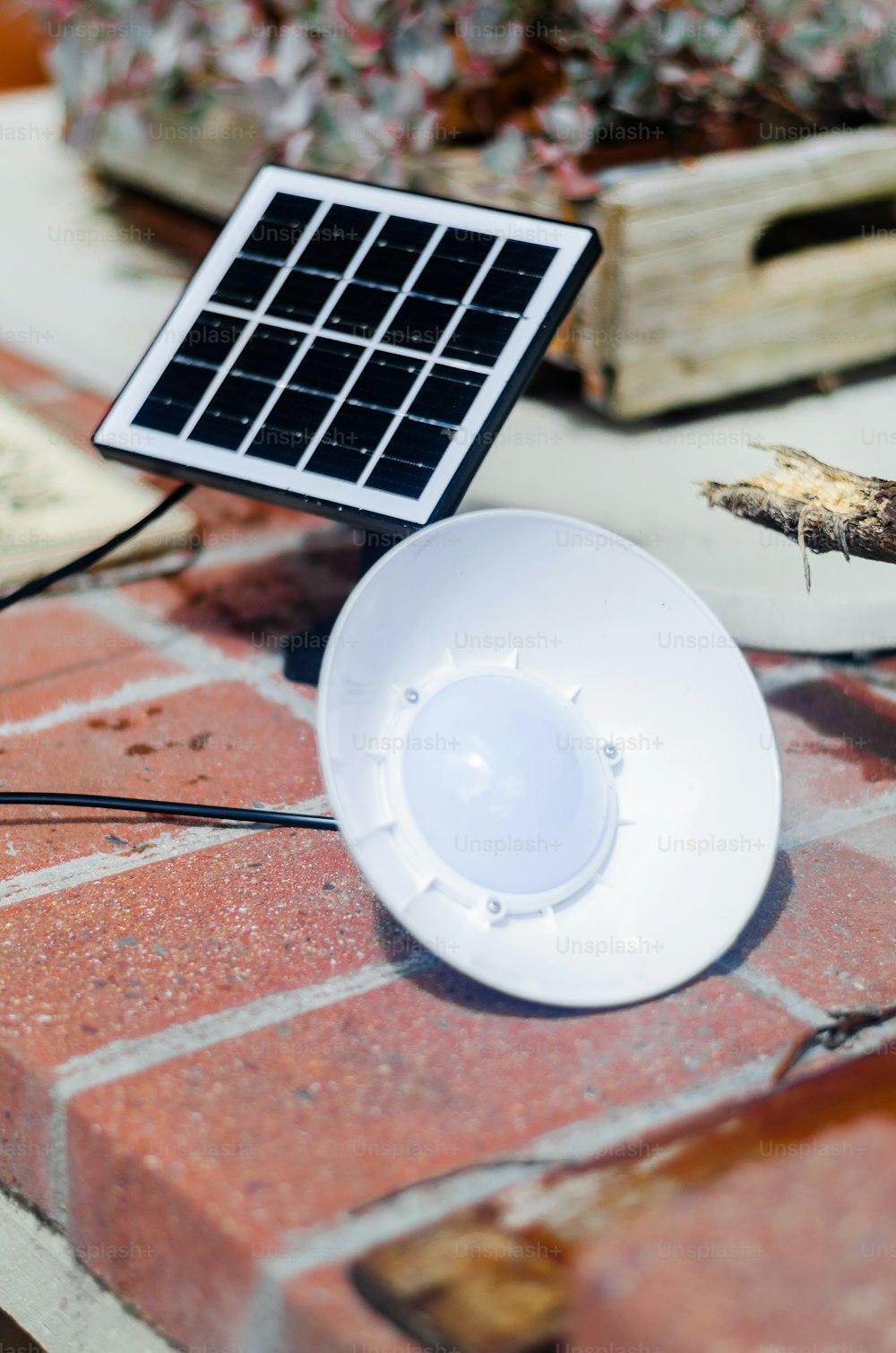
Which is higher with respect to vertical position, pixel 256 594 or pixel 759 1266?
pixel 759 1266

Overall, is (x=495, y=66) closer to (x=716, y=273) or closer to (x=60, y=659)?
(x=716, y=273)

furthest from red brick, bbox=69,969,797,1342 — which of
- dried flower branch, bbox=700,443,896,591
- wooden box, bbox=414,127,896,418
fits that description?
wooden box, bbox=414,127,896,418

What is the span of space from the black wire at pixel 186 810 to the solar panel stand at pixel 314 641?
0.20 meters

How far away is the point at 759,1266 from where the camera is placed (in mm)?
617

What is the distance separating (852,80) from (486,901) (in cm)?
140

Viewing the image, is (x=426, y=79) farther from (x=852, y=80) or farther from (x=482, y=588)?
(x=482, y=588)

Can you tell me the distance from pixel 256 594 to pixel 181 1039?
66 centimetres

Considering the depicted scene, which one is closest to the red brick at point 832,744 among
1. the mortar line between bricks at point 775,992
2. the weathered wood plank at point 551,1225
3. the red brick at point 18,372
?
the mortar line between bricks at point 775,992

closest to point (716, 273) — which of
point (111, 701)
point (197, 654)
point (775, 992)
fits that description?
point (197, 654)

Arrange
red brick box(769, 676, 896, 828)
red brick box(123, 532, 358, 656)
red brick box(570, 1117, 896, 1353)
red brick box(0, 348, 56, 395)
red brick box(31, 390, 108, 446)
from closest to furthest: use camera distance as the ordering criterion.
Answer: red brick box(570, 1117, 896, 1353) → red brick box(769, 676, 896, 828) → red brick box(123, 532, 358, 656) → red brick box(31, 390, 108, 446) → red brick box(0, 348, 56, 395)

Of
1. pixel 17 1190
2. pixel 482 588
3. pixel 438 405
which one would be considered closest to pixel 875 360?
pixel 438 405

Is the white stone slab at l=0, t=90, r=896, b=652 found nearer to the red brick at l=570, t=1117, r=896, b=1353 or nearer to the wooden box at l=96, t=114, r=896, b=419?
the wooden box at l=96, t=114, r=896, b=419

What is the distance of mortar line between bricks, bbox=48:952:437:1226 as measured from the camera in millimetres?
765

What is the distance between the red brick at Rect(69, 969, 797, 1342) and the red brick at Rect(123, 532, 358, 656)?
0.55m
